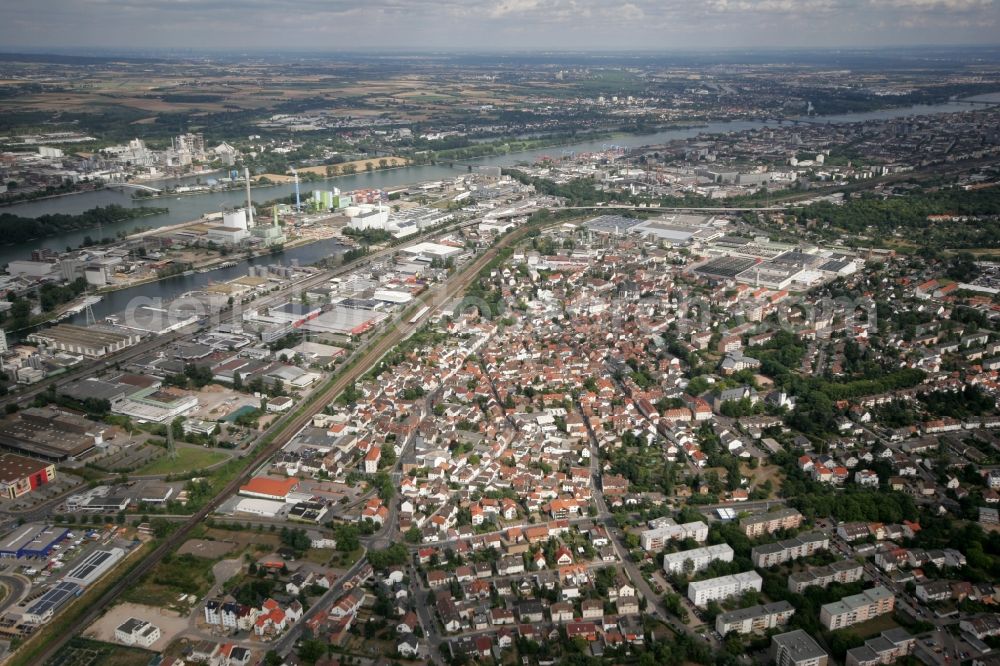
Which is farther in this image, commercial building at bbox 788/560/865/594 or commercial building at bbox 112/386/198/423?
commercial building at bbox 112/386/198/423

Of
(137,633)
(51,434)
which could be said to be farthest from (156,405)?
(137,633)

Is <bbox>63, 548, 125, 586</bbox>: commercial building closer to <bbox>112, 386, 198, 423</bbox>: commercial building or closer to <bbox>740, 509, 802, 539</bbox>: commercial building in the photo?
<bbox>112, 386, 198, 423</bbox>: commercial building

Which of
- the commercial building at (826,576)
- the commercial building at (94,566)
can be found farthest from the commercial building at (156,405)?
the commercial building at (826,576)

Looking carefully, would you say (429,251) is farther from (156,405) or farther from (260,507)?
(260,507)

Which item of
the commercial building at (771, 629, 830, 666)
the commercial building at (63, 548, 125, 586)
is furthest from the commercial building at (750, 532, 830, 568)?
the commercial building at (63, 548, 125, 586)

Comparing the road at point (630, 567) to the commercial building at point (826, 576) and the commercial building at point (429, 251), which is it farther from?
the commercial building at point (429, 251)

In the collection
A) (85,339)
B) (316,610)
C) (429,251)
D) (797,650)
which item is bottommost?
(316,610)

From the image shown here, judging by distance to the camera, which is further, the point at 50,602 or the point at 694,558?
the point at 694,558
